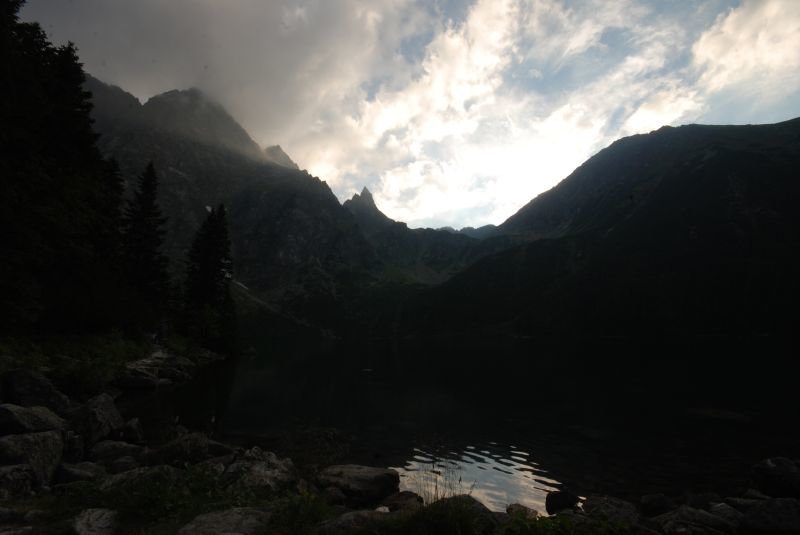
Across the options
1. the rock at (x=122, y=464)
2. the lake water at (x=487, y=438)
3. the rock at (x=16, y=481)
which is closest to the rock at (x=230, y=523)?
the lake water at (x=487, y=438)

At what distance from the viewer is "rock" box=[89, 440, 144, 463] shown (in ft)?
64.7

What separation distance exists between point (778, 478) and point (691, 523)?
9344 mm

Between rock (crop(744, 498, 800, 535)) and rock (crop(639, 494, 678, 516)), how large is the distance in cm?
508

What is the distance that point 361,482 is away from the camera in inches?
770

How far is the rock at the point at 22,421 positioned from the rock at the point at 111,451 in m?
2.32

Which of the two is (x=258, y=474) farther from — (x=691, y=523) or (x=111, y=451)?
(x=691, y=523)

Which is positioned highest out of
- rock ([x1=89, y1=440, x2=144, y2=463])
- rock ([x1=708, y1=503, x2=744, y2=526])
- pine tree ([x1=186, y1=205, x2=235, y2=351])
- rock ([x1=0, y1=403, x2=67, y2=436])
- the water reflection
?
pine tree ([x1=186, y1=205, x2=235, y2=351])

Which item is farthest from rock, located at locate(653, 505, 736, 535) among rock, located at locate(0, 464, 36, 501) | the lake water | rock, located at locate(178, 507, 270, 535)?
rock, located at locate(0, 464, 36, 501)

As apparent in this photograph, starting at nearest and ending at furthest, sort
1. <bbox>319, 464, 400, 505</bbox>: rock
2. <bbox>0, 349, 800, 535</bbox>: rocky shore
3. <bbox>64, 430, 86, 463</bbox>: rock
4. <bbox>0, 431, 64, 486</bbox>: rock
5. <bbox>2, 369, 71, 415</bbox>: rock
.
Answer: <bbox>0, 349, 800, 535</bbox>: rocky shore < <bbox>0, 431, 64, 486</bbox>: rock < <bbox>64, 430, 86, 463</bbox>: rock < <bbox>319, 464, 400, 505</bbox>: rock < <bbox>2, 369, 71, 415</bbox>: rock

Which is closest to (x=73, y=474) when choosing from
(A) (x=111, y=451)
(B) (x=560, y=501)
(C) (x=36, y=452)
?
(C) (x=36, y=452)

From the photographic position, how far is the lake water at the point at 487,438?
2361 centimetres

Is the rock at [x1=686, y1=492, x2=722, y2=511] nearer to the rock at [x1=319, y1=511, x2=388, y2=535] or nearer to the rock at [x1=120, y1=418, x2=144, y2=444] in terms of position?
the rock at [x1=319, y1=511, x2=388, y2=535]

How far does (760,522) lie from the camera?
13.9 meters

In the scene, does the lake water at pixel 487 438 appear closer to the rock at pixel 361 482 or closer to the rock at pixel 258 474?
the rock at pixel 361 482
